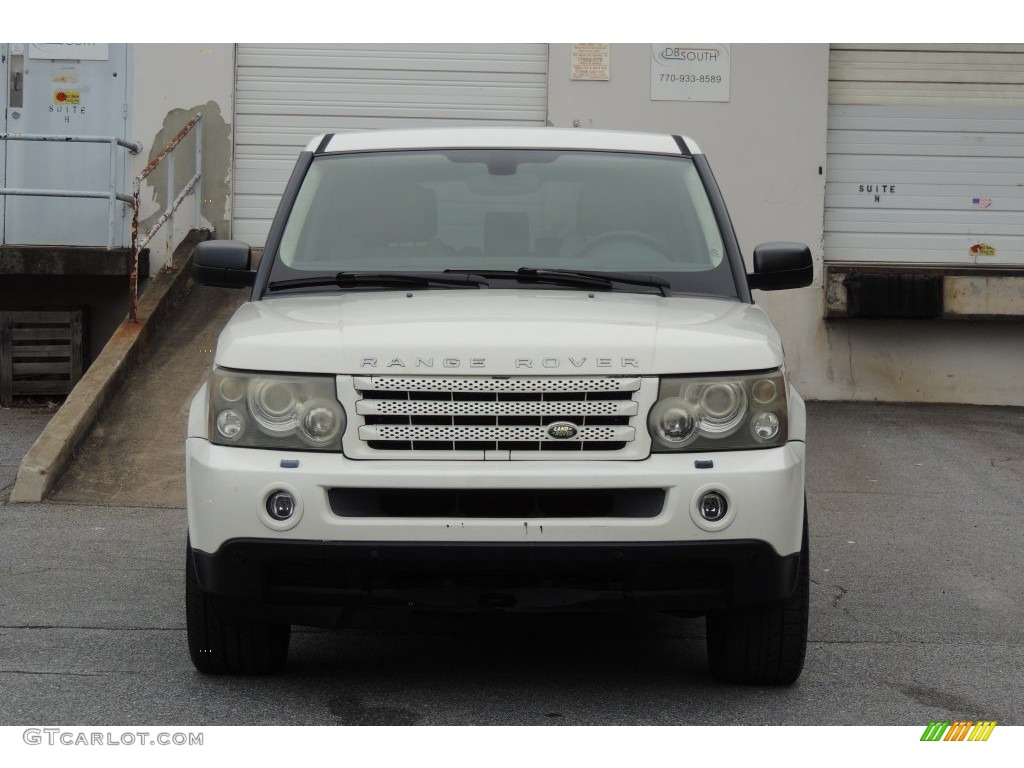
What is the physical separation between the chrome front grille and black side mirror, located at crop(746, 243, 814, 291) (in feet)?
4.57

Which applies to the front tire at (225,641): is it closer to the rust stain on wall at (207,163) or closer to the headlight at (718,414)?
the headlight at (718,414)

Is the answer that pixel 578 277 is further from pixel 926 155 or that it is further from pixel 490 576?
pixel 926 155

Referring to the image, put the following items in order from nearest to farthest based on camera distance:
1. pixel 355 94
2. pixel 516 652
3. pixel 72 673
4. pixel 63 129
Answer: pixel 72 673
pixel 516 652
pixel 63 129
pixel 355 94

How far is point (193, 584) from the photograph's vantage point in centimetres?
472

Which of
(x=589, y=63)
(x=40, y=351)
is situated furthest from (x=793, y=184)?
(x=40, y=351)

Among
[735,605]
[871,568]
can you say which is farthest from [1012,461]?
[735,605]

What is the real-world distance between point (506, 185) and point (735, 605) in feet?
6.68

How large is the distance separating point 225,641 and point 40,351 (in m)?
9.18

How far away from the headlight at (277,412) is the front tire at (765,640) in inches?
54.3

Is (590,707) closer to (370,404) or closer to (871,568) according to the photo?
(370,404)

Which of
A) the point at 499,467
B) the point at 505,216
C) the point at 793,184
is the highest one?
the point at 793,184

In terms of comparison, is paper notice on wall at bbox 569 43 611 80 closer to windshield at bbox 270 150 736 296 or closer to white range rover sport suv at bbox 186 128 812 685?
windshield at bbox 270 150 736 296

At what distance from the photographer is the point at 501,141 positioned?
19.3 ft

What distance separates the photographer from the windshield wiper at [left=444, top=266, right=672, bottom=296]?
5.09 metres
